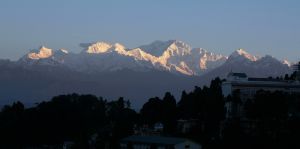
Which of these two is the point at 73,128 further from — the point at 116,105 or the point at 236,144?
the point at 236,144

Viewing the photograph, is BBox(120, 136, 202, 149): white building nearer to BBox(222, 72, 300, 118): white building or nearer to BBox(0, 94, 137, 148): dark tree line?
BBox(0, 94, 137, 148): dark tree line

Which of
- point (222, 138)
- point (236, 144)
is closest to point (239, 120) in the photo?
point (222, 138)

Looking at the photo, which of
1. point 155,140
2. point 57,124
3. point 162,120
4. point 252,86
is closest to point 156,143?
point 155,140

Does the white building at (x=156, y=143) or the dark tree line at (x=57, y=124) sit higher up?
the dark tree line at (x=57, y=124)

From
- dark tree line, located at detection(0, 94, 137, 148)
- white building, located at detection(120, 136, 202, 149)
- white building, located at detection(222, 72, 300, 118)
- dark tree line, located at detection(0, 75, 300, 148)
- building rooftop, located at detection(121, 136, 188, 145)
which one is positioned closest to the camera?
white building, located at detection(120, 136, 202, 149)

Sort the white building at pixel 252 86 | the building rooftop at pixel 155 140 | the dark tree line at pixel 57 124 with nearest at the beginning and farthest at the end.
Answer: the building rooftop at pixel 155 140 → the dark tree line at pixel 57 124 → the white building at pixel 252 86

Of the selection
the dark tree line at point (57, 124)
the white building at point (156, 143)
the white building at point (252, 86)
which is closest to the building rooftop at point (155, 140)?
the white building at point (156, 143)

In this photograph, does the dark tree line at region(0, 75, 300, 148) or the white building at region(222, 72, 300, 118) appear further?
the white building at region(222, 72, 300, 118)

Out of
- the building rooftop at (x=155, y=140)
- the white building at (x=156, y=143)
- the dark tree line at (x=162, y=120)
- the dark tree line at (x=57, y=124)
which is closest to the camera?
the white building at (x=156, y=143)

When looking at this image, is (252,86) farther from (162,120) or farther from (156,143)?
(156,143)

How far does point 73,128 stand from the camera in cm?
9394

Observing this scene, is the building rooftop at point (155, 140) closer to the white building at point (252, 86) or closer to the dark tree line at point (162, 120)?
the dark tree line at point (162, 120)

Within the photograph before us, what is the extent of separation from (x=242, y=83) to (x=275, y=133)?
29903mm

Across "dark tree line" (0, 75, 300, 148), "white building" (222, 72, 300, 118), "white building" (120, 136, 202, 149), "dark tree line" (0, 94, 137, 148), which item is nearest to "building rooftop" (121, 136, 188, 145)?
"white building" (120, 136, 202, 149)
